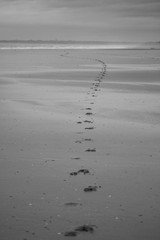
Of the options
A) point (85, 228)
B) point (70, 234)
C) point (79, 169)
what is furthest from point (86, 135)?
point (70, 234)

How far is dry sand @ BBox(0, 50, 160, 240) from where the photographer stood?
4.60 metres

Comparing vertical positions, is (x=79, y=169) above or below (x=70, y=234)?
above

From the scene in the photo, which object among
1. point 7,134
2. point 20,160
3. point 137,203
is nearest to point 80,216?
point 137,203

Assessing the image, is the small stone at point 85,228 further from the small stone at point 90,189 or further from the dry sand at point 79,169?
the small stone at point 90,189

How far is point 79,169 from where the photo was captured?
6.40 m

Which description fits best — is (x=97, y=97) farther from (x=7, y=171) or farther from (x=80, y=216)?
(x=80, y=216)

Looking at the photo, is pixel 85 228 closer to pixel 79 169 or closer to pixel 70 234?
pixel 70 234

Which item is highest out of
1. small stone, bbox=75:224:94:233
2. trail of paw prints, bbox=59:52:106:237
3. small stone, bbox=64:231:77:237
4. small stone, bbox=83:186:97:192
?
trail of paw prints, bbox=59:52:106:237

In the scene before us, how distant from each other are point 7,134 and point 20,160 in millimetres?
1820

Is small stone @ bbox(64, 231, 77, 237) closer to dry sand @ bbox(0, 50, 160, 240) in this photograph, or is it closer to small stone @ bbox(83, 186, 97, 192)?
dry sand @ bbox(0, 50, 160, 240)

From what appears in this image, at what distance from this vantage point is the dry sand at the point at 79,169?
4.60 m

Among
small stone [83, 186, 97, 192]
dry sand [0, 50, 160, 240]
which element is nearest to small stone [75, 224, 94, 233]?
dry sand [0, 50, 160, 240]

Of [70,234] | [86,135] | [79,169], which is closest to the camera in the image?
[70,234]

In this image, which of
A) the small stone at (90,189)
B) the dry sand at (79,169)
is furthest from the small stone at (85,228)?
the small stone at (90,189)
